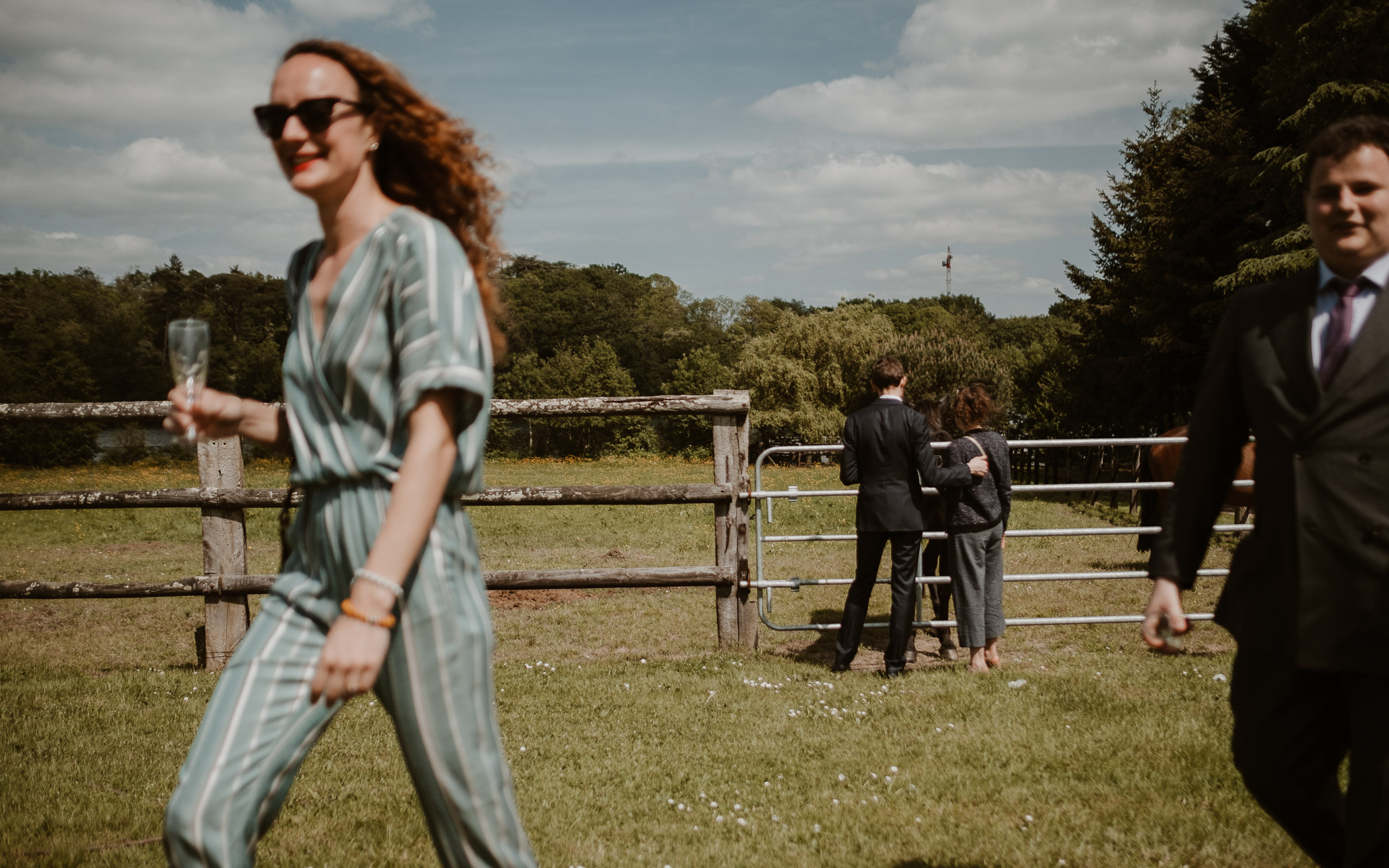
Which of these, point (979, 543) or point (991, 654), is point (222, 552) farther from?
point (991, 654)

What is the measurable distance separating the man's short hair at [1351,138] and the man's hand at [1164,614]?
1.01m

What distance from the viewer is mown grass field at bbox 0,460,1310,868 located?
391 cm

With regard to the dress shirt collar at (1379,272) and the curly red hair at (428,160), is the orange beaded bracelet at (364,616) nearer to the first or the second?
the curly red hair at (428,160)

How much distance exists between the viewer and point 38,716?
19.6ft

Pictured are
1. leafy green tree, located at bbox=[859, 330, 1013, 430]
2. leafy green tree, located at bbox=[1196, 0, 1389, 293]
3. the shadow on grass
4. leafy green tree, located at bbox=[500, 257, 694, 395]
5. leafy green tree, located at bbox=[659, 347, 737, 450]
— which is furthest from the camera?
leafy green tree, located at bbox=[500, 257, 694, 395]

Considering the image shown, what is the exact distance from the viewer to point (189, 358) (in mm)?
2318

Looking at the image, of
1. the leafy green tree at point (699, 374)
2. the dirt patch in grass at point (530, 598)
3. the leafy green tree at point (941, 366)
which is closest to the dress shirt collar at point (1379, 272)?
the dirt patch in grass at point (530, 598)

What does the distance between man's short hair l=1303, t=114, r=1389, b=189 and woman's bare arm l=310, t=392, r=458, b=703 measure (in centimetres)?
205

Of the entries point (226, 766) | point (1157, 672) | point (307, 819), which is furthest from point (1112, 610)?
point (226, 766)

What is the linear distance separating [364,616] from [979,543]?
598cm

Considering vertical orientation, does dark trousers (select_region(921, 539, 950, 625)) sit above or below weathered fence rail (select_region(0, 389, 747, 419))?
below

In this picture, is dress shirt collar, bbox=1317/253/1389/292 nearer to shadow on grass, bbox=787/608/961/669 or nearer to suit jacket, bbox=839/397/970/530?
suit jacket, bbox=839/397/970/530

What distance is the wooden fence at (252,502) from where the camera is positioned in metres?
7.05

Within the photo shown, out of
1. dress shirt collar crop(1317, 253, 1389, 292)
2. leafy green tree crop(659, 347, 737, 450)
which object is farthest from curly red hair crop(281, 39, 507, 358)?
leafy green tree crop(659, 347, 737, 450)
